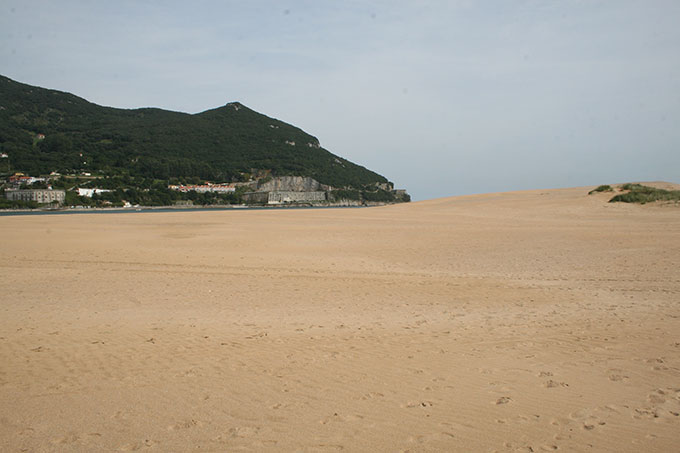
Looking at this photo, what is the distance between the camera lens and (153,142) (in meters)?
119

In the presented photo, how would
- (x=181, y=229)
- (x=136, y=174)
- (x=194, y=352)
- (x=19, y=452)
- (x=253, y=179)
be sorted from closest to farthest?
(x=19, y=452) → (x=194, y=352) → (x=181, y=229) → (x=136, y=174) → (x=253, y=179)

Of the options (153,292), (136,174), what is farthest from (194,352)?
(136,174)

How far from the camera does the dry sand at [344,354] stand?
4.00m

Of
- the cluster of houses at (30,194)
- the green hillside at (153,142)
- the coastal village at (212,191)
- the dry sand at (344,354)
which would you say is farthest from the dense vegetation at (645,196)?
the green hillside at (153,142)

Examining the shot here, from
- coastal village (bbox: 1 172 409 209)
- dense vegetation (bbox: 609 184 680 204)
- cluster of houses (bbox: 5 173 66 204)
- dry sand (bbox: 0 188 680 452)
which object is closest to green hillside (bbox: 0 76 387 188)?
coastal village (bbox: 1 172 409 209)

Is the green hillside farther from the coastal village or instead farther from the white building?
the white building

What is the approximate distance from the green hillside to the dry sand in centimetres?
9559

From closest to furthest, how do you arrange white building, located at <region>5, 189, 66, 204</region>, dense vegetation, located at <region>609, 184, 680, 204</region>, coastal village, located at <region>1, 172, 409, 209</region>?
1. dense vegetation, located at <region>609, 184, 680, 204</region>
2. white building, located at <region>5, 189, 66, 204</region>
3. coastal village, located at <region>1, 172, 409, 209</region>

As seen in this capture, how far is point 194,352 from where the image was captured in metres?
6.29

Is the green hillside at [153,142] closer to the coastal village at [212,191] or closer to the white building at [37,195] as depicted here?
the coastal village at [212,191]

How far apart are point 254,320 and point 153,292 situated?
12.7ft

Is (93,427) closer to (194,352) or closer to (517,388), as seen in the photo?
(194,352)

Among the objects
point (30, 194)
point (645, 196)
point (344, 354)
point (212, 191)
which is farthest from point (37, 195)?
point (344, 354)

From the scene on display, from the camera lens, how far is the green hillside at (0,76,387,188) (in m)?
103
